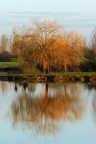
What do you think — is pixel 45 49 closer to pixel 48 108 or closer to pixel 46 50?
pixel 46 50

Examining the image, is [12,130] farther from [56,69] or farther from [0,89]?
[56,69]

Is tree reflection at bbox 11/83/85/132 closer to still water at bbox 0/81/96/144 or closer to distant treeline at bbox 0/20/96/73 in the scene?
still water at bbox 0/81/96/144

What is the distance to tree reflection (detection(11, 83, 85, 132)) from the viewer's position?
21.4m

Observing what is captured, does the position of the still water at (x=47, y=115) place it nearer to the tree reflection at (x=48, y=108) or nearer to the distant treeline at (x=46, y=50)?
the tree reflection at (x=48, y=108)

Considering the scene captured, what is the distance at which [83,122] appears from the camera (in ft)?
69.2

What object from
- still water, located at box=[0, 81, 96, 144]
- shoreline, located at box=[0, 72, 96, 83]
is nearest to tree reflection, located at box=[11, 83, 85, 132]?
still water, located at box=[0, 81, 96, 144]

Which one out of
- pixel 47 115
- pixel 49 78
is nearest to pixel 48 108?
pixel 47 115

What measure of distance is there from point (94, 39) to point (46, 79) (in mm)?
19194

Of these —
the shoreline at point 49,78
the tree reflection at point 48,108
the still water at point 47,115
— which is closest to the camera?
the still water at point 47,115

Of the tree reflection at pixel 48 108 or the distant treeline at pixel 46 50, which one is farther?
the distant treeline at pixel 46 50

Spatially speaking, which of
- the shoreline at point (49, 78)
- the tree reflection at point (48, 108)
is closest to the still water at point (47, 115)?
the tree reflection at point (48, 108)

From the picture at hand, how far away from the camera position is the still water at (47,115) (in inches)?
695

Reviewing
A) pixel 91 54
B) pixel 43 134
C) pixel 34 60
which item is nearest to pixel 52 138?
pixel 43 134

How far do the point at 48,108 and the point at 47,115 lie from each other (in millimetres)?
2660
